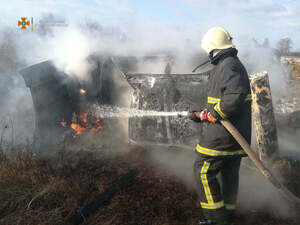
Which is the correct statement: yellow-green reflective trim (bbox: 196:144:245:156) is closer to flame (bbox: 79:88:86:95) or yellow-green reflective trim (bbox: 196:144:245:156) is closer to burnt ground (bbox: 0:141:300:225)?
burnt ground (bbox: 0:141:300:225)

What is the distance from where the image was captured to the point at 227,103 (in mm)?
2281

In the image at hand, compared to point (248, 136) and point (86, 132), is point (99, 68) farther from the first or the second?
point (248, 136)

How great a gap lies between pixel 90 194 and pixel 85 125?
2817mm

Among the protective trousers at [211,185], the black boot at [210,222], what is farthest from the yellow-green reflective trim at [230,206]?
the black boot at [210,222]

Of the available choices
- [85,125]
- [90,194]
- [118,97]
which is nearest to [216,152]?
[90,194]

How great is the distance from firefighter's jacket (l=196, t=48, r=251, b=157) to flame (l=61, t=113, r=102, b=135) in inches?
144

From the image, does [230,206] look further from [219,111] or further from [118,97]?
[118,97]

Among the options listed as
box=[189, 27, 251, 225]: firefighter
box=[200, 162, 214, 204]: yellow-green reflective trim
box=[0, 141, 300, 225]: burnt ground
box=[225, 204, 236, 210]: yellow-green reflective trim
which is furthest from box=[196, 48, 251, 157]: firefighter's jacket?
box=[0, 141, 300, 225]: burnt ground

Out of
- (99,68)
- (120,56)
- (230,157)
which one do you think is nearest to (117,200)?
(230,157)

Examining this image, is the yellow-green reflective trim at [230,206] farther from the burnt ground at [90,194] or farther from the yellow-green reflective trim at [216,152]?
the yellow-green reflective trim at [216,152]

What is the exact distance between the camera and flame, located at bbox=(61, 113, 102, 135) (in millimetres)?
5645

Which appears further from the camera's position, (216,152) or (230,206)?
(230,206)

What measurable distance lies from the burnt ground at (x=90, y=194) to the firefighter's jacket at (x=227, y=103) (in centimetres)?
90

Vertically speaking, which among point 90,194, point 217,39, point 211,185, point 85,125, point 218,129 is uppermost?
point 217,39
